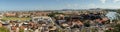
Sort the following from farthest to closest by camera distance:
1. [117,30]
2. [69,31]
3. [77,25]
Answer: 1. [77,25]
2. [69,31]
3. [117,30]

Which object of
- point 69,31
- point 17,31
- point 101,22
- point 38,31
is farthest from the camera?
point 101,22

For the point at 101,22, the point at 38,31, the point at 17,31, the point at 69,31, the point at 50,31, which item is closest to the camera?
the point at 17,31

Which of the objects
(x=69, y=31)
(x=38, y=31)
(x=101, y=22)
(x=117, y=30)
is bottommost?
(x=101, y=22)

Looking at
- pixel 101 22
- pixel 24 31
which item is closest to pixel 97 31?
pixel 24 31

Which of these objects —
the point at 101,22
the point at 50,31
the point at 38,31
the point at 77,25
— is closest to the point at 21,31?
the point at 38,31

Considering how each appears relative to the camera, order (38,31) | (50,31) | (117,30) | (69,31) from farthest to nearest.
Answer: (69,31) < (50,31) < (38,31) < (117,30)

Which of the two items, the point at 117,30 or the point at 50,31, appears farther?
the point at 50,31

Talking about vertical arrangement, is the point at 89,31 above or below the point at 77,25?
above

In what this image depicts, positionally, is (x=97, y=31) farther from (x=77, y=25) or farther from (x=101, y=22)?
(x=101, y=22)

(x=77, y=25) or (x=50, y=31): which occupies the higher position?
(x=50, y=31)

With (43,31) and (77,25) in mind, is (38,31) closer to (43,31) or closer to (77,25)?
(43,31)
